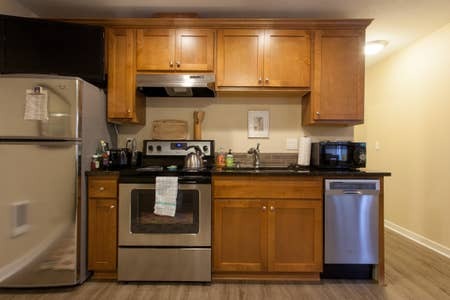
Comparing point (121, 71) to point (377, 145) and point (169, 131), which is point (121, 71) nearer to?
point (169, 131)

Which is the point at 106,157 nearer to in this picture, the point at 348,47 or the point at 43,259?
the point at 43,259

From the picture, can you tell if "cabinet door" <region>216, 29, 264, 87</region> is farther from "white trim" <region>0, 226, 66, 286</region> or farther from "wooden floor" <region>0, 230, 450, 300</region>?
"white trim" <region>0, 226, 66, 286</region>

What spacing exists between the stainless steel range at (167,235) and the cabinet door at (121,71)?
787mm

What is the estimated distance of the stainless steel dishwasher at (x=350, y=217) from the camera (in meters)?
2.15

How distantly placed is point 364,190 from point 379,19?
1.73 m

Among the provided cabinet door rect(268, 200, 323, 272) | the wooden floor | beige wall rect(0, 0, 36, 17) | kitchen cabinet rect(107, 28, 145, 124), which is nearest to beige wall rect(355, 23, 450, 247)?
the wooden floor

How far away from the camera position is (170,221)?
7.02 ft

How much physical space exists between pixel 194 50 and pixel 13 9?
167 cm

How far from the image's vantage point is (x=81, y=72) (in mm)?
2355

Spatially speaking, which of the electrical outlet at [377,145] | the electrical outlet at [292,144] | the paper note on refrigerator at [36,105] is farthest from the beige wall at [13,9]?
the electrical outlet at [377,145]

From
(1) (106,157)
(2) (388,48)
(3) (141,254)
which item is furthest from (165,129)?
(2) (388,48)

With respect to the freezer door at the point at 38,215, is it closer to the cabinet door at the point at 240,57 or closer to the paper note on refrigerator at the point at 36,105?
the paper note on refrigerator at the point at 36,105

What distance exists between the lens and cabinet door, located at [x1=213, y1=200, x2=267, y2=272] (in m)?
2.17

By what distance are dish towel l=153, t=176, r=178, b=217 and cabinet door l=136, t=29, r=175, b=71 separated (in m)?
1.08
